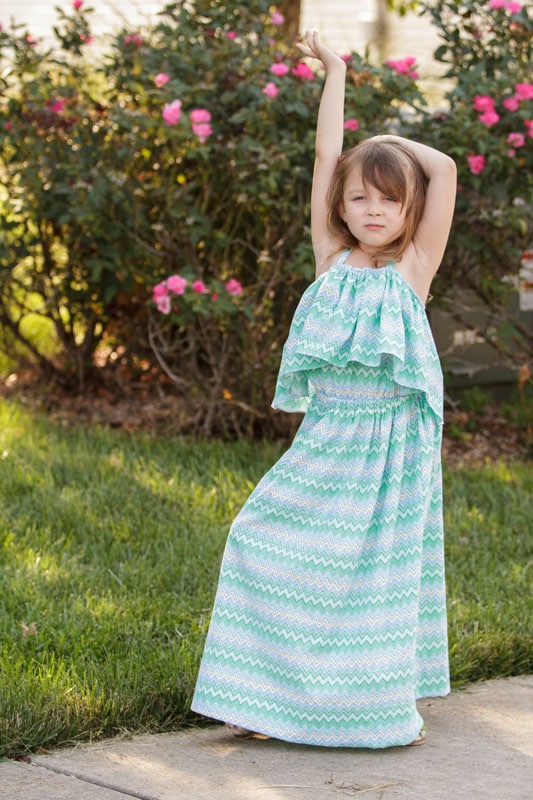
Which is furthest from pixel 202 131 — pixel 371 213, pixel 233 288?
pixel 371 213

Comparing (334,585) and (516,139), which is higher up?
(516,139)

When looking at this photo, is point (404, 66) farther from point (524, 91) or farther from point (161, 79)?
point (161, 79)

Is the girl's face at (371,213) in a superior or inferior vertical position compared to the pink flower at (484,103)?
inferior

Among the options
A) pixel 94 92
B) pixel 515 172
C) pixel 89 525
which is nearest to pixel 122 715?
pixel 89 525

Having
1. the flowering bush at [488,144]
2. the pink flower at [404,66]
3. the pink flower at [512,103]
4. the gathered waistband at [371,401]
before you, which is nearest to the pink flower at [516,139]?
the flowering bush at [488,144]

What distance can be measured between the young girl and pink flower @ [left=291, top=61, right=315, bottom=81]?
7.01ft

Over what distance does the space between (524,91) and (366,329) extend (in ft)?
8.69

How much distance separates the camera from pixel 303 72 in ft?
16.4

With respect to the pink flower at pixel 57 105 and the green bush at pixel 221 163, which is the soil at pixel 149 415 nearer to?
the green bush at pixel 221 163

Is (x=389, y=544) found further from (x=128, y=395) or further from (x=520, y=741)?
(x=128, y=395)

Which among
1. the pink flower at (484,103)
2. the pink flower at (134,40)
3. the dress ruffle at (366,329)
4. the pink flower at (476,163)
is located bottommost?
the dress ruffle at (366,329)

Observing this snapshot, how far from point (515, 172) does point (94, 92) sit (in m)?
2.01

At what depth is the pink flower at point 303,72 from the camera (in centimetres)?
500

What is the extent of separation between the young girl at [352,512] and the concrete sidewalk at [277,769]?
69 millimetres
